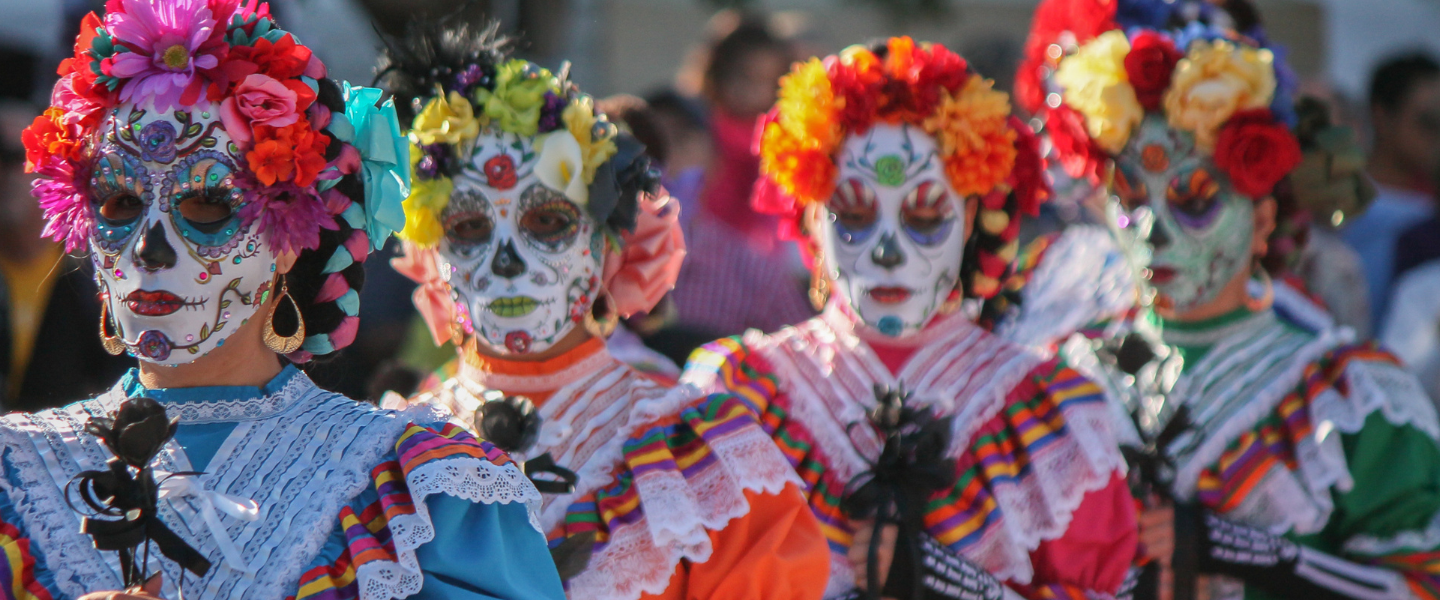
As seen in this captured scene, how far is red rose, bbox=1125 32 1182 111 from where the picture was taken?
4.29 meters

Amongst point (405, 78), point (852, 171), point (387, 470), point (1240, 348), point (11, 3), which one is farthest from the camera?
point (11, 3)

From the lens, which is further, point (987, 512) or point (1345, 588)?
point (1345, 588)

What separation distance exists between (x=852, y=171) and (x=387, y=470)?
62.4 inches

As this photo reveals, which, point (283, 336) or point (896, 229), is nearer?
point (283, 336)

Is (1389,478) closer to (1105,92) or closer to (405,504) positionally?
(1105,92)

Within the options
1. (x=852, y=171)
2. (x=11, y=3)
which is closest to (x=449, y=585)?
(x=852, y=171)

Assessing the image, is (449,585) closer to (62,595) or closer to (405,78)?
(62,595)

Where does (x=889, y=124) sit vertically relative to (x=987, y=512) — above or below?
above

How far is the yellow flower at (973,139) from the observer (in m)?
3.80

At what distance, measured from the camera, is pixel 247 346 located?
2.78m

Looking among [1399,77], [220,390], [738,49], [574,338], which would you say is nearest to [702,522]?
[574,338]

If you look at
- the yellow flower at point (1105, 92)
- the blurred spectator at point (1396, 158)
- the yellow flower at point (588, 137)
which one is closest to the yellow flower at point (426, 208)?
the yellow flower at point (588, 137)

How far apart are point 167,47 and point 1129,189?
268 cm

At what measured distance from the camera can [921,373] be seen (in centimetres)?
387
